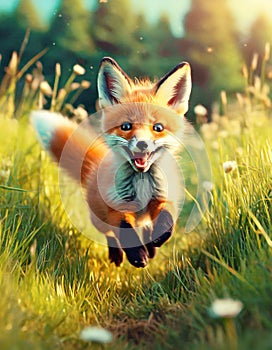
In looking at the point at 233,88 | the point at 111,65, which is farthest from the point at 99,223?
the point at 233,88

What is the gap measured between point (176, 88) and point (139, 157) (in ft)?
1.79

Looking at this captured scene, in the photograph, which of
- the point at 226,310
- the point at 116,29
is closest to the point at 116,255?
the point at 226,310

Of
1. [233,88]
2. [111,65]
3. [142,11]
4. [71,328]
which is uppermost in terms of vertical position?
[142,11]

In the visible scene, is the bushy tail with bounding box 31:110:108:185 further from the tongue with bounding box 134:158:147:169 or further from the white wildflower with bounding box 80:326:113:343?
the white wildflower with bounding box 80:326:113:343

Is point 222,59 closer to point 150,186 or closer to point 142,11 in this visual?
point 142,11

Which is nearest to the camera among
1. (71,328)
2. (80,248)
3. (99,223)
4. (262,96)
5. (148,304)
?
(71,328)

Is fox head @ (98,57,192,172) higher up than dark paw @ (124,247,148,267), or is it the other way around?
fox head @ (98,57,192,172)

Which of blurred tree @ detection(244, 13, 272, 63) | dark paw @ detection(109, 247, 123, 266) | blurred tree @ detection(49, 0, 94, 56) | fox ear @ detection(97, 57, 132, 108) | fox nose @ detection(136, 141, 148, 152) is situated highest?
blurred tree @ detection(244, 13, 272, 63)

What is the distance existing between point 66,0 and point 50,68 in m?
1.19

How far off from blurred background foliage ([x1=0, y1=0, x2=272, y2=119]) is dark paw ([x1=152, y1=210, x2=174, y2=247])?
15.5 ft

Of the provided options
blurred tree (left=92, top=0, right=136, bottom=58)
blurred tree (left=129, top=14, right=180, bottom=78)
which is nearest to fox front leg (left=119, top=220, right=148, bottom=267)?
blurred tree (left=92, top=0, right=136, bottom=58)

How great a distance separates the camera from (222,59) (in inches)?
433

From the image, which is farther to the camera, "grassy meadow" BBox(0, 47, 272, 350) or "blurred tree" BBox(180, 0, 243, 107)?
"blurred tree" BBox(180, 0, 243, 107)

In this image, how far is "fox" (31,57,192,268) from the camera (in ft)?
11.0
